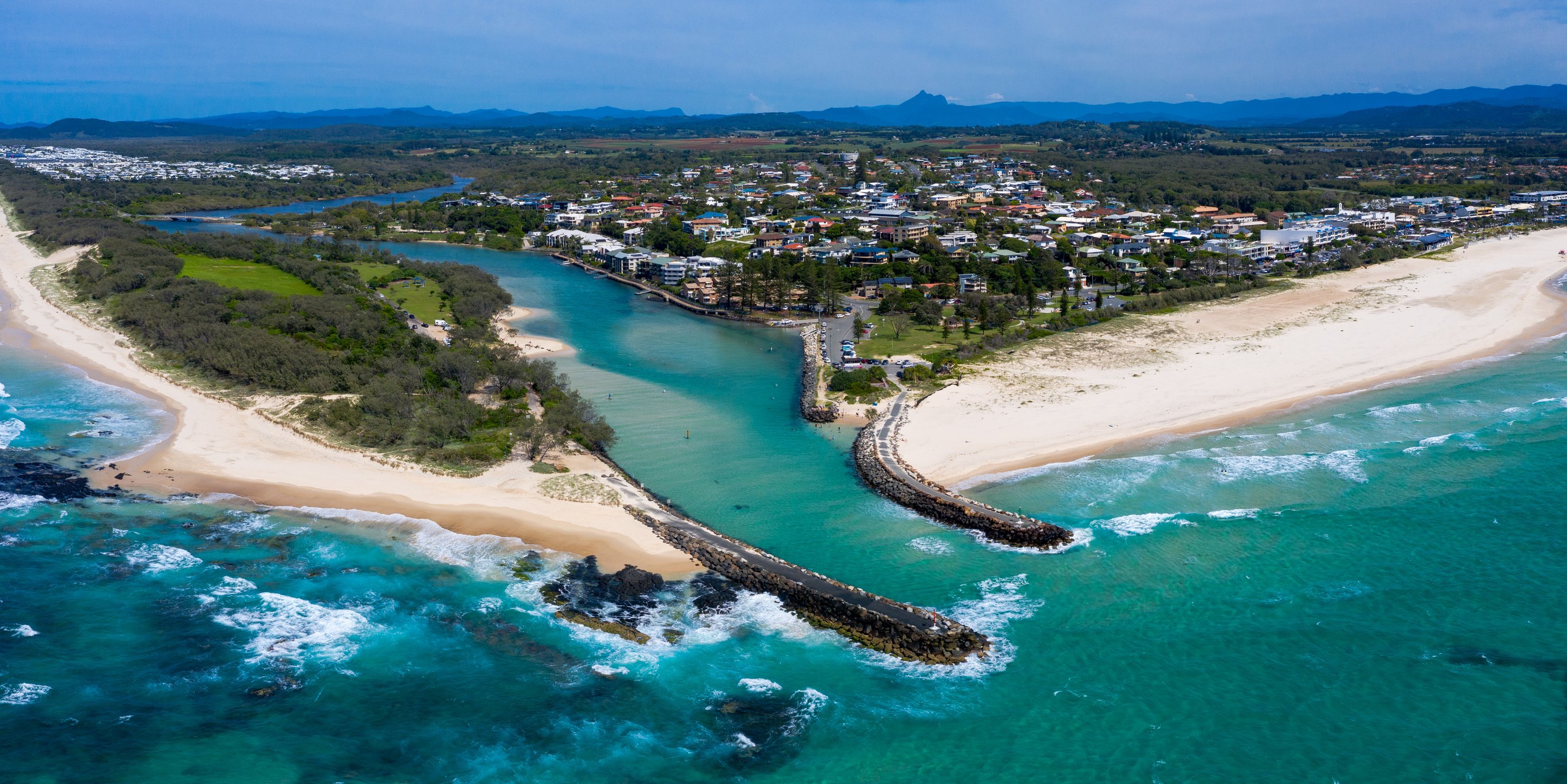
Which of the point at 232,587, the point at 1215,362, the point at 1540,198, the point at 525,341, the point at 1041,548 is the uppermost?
the point at 1540,198

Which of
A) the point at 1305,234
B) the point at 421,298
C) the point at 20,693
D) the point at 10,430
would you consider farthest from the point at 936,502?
the point at 1305,234

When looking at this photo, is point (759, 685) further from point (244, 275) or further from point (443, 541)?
point (244, 275)

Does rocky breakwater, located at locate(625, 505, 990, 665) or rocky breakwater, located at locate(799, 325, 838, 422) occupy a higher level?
rocky breakwater, located at locate(799, 325, 838, 422)

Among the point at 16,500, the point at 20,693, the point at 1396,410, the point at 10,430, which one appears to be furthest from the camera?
the point at 1396,410

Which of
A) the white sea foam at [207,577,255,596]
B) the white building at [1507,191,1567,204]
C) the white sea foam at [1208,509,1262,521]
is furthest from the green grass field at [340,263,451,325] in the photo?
the white building at [1507,191,1567,204]

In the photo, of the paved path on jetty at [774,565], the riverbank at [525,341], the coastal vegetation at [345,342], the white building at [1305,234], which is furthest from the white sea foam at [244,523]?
the white building at [1305,234]

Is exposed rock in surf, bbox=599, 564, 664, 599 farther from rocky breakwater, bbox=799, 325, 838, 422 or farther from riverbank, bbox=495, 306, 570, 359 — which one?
riverbank, bbox=495, 306, 570, 359
